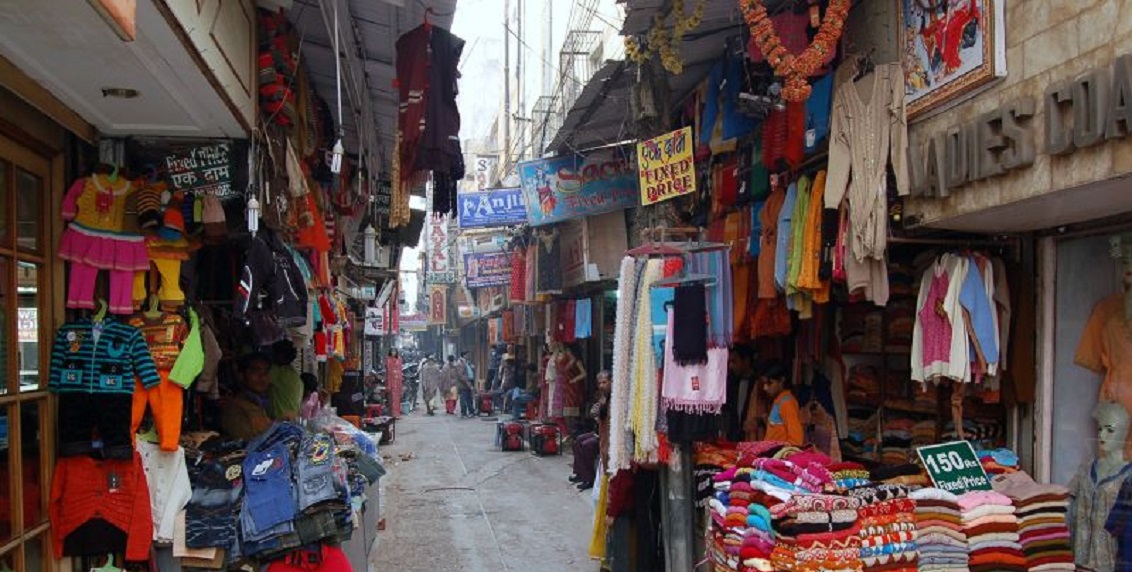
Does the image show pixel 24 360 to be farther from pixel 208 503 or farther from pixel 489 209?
pixel 489 209

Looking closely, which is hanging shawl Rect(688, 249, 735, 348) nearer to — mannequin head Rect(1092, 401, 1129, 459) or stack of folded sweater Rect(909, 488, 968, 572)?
stack of folded sweater Rect(909, 488, 968, 572)

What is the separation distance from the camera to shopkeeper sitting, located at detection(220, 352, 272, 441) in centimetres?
629

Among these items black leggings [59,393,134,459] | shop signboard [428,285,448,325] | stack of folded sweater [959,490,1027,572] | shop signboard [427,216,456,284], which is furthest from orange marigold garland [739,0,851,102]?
shop signboard [428,285,448,325]

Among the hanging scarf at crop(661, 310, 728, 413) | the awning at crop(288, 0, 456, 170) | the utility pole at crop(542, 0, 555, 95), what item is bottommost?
the hanging scarf at crop(661, 310, 728, 413)

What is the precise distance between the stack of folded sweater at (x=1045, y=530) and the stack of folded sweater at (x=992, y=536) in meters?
0.05

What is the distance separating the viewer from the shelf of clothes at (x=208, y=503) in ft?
14.6

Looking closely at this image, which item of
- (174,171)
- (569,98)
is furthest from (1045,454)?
(569,98)

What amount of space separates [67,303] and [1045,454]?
596cm

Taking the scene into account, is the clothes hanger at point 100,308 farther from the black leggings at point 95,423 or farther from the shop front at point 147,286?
the black leggings at point 95,423

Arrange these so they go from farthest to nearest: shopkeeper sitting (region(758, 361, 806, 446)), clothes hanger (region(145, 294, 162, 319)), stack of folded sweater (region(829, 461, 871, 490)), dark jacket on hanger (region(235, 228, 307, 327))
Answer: shopkeeper sitting (region(758, 361, 806, 446)) → dark jacket on hanger (region(235, 228, 307, 327)) → stack of folded sweater (region(829, 461, 871, 490)) → clothes hanger (region(145, 294, 162, 319))

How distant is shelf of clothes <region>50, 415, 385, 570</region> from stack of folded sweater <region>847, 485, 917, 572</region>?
3354 millimetres

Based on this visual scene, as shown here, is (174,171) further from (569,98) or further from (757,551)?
(569,98)

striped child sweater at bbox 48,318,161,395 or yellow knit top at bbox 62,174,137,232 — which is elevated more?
yellow knit top at bbox 62,174,137,232

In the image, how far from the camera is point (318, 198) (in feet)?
26.4
